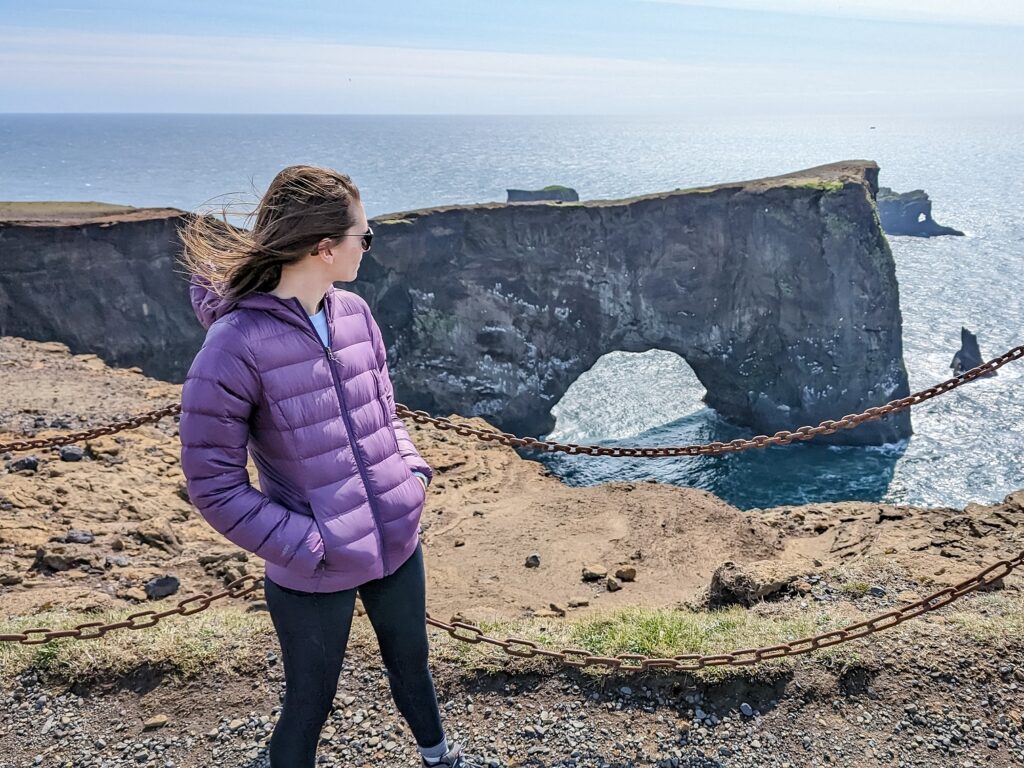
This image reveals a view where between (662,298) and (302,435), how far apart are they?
1519 inches

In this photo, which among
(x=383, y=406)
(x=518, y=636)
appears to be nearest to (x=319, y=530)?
(x=383, y=406)

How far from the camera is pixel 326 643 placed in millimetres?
2898

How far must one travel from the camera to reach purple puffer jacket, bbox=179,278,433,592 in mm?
2561

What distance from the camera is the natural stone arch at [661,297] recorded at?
36969mm

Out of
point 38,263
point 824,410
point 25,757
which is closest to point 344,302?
point 25,757

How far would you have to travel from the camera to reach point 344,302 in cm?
308

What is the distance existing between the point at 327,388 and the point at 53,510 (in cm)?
885

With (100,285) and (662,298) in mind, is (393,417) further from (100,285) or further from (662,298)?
(662,298)

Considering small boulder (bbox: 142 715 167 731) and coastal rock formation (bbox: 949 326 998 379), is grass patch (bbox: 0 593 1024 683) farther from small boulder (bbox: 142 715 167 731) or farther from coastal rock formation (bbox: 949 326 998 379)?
coastal rock formation (bbox: 949 326 998 379)

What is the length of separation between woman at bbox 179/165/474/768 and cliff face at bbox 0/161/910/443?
33.7 metres

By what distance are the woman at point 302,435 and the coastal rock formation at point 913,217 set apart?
99.4 meters

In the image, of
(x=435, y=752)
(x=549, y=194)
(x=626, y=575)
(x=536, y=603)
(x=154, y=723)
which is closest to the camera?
(x=435, y=752)

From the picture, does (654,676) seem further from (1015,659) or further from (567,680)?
(1015,659)

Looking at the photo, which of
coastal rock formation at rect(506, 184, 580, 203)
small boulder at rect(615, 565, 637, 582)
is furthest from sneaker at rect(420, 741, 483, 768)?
coastal rock formation at rect(506, 184, 580, 203)
